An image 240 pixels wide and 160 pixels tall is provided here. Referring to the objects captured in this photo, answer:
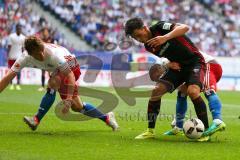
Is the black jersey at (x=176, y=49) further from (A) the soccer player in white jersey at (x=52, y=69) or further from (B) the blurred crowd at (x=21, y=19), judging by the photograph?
(B) the blurred crowd at (x=21, y=19)

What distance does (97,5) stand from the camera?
37.0 m

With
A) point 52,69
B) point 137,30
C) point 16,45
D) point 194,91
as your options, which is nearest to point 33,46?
point 52,69

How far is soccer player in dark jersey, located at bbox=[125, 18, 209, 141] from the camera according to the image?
983 centimetres

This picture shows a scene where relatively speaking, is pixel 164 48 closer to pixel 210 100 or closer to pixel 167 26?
pixel 167 26

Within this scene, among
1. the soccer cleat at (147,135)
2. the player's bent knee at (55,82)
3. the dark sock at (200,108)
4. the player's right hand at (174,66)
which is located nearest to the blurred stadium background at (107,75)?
the soccer cleat at (147,135)

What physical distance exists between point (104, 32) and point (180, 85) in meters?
25.0

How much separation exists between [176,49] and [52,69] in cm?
224

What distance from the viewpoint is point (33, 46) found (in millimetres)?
10141

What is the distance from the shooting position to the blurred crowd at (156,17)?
35.6 meters

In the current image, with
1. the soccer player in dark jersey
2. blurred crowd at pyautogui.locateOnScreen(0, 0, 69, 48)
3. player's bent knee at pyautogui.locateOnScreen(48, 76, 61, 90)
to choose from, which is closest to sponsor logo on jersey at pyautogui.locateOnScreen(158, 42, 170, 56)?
the soccer player in dark jersey

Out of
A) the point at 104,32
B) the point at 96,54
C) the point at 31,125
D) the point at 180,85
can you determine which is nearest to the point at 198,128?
the point at 180,85

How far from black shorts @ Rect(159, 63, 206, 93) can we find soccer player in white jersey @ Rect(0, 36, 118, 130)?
159 centimetres

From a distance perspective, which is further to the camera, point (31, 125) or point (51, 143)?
point (31, 125)

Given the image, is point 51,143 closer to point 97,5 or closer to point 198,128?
point 198,128
